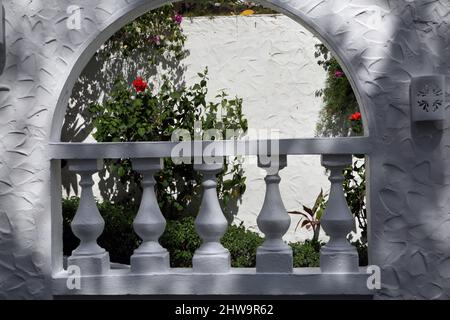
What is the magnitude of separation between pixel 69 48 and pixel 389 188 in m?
1.66

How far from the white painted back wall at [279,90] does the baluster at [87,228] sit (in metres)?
2.67

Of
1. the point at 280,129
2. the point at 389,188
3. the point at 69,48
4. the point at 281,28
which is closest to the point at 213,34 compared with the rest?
the point at 281,28

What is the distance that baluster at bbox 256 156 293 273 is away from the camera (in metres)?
3.25

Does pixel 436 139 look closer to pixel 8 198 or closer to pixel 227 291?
pixel 227 291

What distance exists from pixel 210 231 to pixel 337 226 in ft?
2.00

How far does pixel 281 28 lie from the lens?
5910 mm

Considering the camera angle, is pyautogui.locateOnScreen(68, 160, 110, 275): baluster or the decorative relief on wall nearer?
the decorative relief on wall

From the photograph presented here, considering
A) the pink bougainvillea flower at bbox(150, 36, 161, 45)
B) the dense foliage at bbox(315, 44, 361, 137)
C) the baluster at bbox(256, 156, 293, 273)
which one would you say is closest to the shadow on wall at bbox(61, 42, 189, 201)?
the pink bougainvillea flower at bbox(150, 36, 161, 45)

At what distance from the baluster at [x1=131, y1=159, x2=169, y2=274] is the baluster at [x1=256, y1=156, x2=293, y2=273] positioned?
0.48 m

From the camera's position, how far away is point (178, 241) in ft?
17.8

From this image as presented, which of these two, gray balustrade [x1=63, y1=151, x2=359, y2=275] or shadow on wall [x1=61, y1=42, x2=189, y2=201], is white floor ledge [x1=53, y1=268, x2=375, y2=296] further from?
shadow on wall [x1=61, y1=42, x2=189, y2=201]

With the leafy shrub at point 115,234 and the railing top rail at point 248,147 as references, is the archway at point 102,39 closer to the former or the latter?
the railing top rail at point 248,147

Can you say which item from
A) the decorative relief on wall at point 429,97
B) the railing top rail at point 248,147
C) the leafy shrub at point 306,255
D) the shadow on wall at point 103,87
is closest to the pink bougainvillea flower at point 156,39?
the shadow on wall at point 103,87

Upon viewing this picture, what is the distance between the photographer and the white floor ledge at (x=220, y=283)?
3209mm
